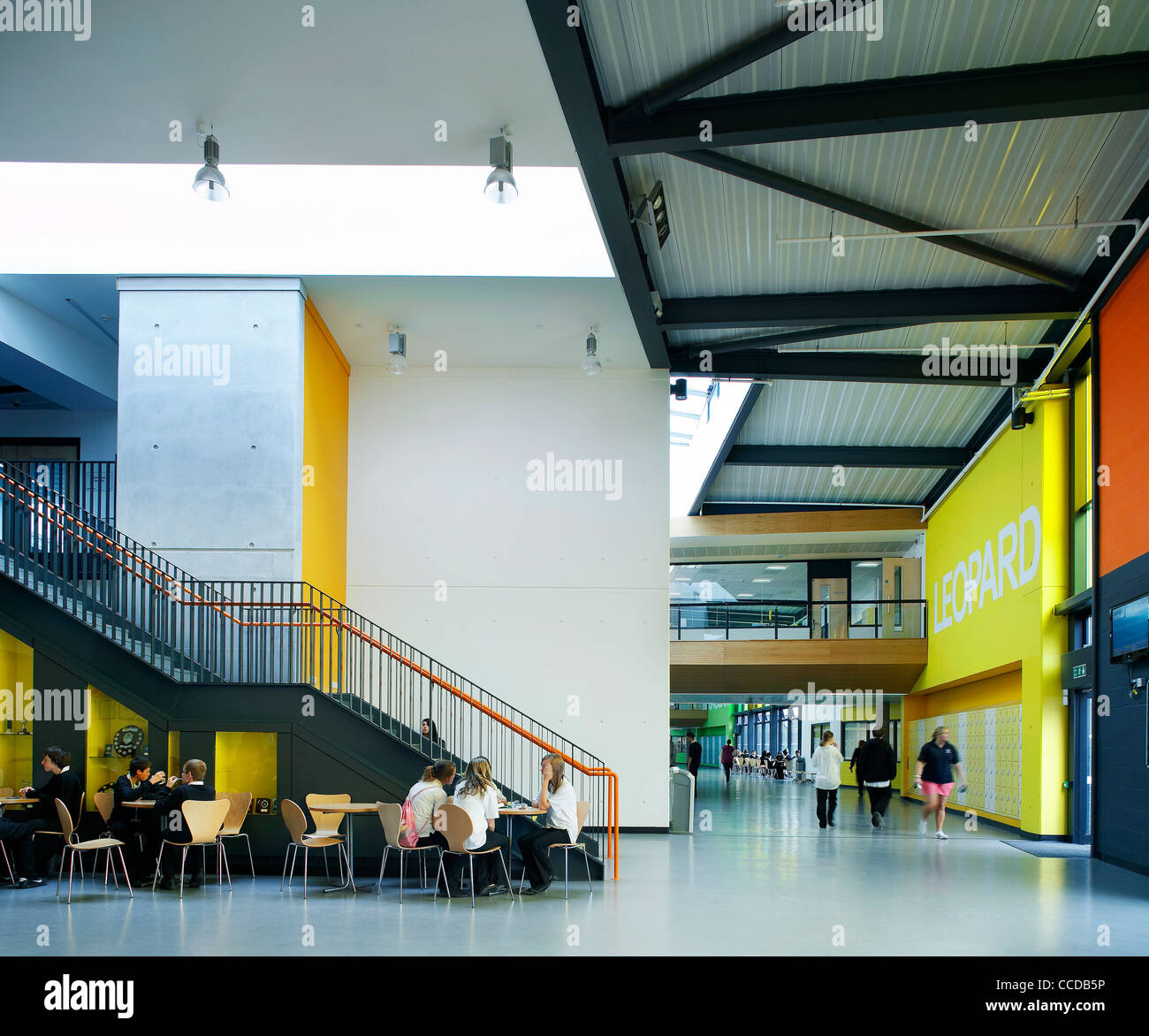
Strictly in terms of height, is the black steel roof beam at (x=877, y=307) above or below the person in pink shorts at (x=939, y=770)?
above

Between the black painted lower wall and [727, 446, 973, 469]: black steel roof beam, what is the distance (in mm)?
7484

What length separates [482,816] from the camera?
31.4 ft

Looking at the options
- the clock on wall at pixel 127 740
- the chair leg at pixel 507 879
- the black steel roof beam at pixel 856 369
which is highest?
the black steel roof beam at pixel 856 369

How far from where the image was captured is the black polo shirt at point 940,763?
14977 millimetres

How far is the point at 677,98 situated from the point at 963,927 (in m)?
6.65

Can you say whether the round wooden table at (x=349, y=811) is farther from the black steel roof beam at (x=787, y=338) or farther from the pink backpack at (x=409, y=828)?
the black steel roof beam at (x=787, y=338)

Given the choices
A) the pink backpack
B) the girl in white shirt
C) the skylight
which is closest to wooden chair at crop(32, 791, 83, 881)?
the pink backpack

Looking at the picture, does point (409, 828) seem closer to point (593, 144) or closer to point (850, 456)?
point (593, 144)

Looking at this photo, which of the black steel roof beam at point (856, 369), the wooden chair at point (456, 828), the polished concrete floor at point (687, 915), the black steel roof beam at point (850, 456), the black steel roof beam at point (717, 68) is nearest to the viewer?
the polished concrete floor at point (687, 915)

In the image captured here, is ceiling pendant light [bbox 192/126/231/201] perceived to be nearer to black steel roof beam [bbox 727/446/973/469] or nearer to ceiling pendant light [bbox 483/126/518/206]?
ceiling pendant light [bbox 483/126/518/206]

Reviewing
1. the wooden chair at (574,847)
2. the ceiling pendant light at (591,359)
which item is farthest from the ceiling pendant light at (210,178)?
the wooden chair at (574,847)

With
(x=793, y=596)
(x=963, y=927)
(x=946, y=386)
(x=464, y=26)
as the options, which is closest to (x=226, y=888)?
(x=963, y=927)

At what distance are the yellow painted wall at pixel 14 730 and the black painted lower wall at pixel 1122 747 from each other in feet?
37.5
